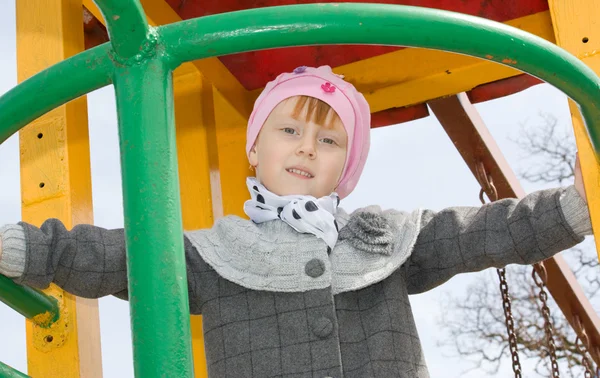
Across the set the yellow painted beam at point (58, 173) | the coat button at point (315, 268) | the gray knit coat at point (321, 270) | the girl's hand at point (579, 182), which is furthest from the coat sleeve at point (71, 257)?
the girl's hand at point (579, 182)

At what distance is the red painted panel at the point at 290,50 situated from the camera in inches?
79.9

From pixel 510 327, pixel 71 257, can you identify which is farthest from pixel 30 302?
pixel 510 327

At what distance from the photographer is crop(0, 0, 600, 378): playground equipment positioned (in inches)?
29.1

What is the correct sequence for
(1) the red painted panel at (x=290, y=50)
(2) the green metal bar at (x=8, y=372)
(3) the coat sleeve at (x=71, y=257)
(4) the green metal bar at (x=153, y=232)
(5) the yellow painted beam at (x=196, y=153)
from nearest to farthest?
(4) the green metal bar at (x=153, y=232)
(2) the green metal bar at (x=8, y=372)
(3) the coat sleeve at (x=71, y=257)
(5) the yellow painted beam at (x=196, y=153)
(1) the red painted panel at (x=290, y=50)

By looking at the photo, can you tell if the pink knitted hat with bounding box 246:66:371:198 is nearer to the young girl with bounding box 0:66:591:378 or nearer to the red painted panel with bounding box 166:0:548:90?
the young girl with bounding box 0:66:591:378

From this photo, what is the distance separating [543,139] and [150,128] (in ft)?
19.6

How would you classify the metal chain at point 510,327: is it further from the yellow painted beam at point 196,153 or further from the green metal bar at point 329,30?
the green metal bar at point 329,30

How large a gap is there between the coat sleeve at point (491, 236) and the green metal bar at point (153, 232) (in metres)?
0.72

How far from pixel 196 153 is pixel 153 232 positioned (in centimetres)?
126

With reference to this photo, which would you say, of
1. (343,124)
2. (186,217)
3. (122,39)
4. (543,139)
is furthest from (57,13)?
(543,139)

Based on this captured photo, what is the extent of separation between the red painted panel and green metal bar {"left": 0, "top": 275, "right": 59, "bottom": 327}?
0.86 m

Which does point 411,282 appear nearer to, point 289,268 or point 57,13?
point 289,268

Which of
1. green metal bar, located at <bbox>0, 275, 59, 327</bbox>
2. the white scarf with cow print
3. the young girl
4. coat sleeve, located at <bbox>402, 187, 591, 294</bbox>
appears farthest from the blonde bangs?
green metal bar, located at <bbox>0, 275, 59, 327</bbox>

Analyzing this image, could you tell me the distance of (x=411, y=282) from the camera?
150cm
